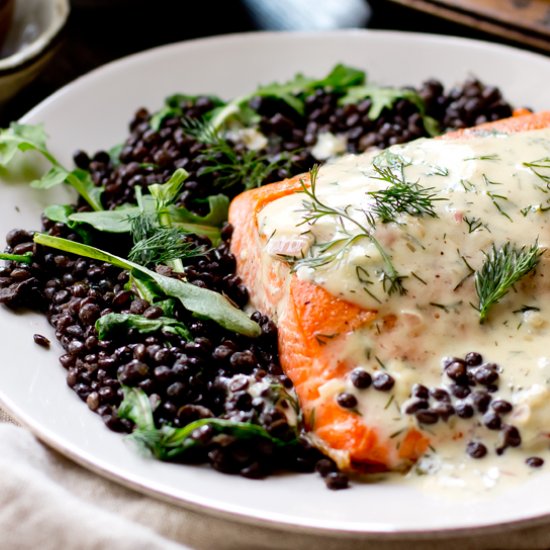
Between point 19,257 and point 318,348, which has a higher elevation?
point 318,348

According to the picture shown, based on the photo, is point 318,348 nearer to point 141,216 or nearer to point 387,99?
point 141,216

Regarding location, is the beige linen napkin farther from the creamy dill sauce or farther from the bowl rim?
the bowl rim

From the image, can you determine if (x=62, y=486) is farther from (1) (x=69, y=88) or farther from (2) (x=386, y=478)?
(1) (x=69, y=88)

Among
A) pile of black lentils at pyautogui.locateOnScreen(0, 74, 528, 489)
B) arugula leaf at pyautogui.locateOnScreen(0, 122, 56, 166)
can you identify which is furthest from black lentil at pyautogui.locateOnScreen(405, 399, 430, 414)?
arugula leaf at pyautogui.locateOnScreen(0, 122, 56, 166)

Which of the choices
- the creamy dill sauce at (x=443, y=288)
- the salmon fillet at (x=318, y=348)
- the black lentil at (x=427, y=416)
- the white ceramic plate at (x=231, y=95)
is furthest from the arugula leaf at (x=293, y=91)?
the black lentil at (x=427, y=416)

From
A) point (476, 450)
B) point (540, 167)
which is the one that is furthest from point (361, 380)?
point (540, 167)

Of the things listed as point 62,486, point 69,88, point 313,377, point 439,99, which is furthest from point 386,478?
point 69,88
